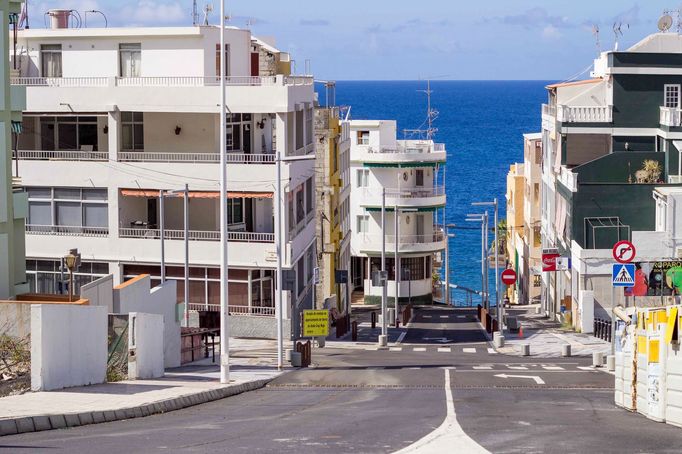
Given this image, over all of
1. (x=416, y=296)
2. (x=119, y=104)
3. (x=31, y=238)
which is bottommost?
(x=416, y=296)

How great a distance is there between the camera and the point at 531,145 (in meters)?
80.8

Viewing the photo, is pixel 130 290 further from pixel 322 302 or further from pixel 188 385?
pixel 322 302

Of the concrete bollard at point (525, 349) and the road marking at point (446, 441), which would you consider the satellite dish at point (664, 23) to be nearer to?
the concrete bollard at point (525, 349)

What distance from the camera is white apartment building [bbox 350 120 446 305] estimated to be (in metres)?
81.0

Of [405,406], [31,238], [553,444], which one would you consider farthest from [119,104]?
[553,444]

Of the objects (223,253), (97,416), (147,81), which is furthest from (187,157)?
(97,416)

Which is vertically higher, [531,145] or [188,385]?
[531,145]

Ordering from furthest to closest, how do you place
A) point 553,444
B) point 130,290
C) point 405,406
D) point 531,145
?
1. point 531,145
2. point 130,290
3. point 405,406
4. point 553,444

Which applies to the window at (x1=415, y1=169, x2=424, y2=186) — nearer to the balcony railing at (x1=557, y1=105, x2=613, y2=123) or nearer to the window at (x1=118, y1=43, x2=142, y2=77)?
the balcony railing at (x1=557, y1=105, x2=613, y2=123)

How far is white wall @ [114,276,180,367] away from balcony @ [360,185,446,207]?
46383 mm

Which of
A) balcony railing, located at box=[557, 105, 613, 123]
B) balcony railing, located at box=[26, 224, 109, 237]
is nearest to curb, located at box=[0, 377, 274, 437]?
balcony railing, located at box=[26, 224, 109, 237]

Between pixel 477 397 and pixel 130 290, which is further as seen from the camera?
pixel 130 290

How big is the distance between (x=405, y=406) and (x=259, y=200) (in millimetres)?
27009

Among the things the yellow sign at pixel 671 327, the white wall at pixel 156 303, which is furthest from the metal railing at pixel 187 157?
the yellow sign at pixel 671 327
